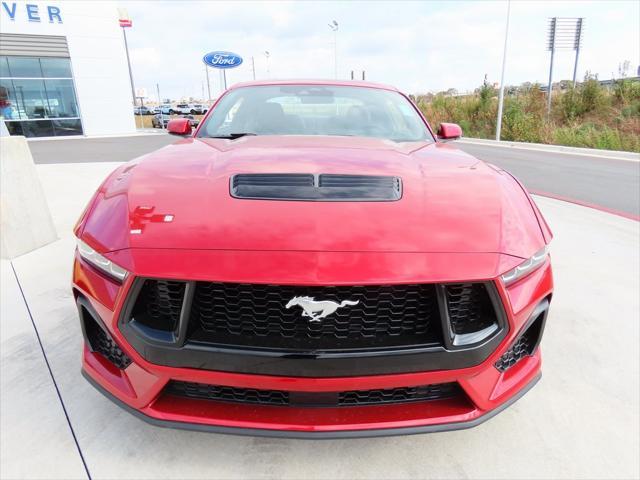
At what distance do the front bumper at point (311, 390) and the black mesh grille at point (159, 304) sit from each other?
7 cm

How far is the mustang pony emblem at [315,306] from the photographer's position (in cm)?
121

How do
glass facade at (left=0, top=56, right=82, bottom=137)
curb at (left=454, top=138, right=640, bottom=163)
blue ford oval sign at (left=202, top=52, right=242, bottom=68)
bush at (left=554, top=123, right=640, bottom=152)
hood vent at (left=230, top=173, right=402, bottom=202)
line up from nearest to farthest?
hood vent at (left=230, top=173, right=402, bottom=202) → curb at (left=454, top=138, right=640, bottom=163) → bush at (left=554, top=123, right=640, bottom=152) → glass facade at (left=0, top=56, right=82, bottom=137) → blue ford oval sign at (left=202, top=52, right=242, bottom=68)

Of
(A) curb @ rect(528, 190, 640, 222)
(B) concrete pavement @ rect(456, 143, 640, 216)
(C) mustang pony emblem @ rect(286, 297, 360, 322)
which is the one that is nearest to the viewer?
(C) mustang pony emblem @ rect(286, 297, 360, 322)

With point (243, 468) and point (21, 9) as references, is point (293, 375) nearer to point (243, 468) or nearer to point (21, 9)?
point (243, 468)

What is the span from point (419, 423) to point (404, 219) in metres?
0.63

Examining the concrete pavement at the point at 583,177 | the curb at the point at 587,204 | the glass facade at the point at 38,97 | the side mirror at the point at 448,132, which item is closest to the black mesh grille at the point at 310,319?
the side mirror at the point at 448,132

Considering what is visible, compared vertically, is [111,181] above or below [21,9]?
below

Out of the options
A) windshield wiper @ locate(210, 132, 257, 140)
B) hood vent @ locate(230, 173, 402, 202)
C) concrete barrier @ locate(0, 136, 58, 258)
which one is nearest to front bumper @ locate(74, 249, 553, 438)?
hood vent @ locate(230, 173, 402, 202)

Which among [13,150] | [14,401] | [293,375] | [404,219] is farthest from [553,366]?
[13,150]

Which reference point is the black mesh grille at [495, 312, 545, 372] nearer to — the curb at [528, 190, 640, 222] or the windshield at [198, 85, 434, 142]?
the windshield at [198, 85, 434, 142]

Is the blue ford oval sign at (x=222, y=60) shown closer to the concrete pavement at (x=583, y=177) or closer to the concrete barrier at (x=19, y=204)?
the concrete pavement at (x=583, y=177)

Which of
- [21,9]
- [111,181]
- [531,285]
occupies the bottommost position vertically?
[531,285]

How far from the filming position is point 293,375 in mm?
1219

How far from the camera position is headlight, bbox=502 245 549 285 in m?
1.29
